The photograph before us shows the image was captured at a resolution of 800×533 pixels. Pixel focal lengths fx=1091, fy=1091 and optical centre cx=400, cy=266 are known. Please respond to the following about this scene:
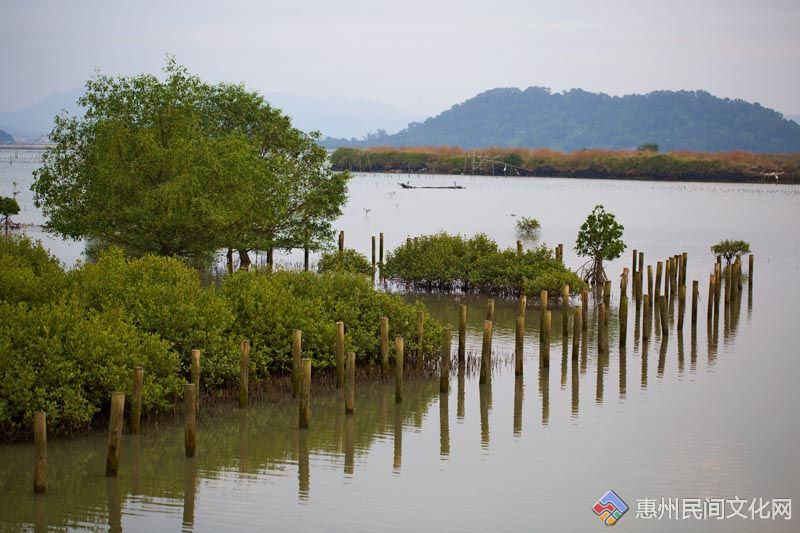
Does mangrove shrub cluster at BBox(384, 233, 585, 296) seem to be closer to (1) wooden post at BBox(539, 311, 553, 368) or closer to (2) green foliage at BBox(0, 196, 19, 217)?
(1) wooden post at BBox(539, 311, 553, 368)

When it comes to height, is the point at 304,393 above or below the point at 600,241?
below

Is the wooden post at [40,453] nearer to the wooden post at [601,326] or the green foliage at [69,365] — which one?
the green foliage at [69,365]

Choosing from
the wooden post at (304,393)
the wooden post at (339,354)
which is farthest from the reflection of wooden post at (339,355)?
the wooden post at (304,393)

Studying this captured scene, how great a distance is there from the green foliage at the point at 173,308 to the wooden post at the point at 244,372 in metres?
0.49

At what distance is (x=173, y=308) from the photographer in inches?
821

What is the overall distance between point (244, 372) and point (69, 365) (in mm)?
3434

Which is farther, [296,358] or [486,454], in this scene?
[296,358]

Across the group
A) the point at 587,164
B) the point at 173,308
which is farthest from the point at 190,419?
the point at 587,164

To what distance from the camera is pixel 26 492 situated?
16.0 meters

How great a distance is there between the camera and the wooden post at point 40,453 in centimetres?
1506

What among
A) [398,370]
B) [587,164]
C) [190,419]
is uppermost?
[587,164]

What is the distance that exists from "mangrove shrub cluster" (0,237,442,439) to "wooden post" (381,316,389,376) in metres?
0.57

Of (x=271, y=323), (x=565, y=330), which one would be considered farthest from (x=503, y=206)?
(x=271, y=323)

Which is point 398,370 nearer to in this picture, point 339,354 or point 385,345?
point 339,354
